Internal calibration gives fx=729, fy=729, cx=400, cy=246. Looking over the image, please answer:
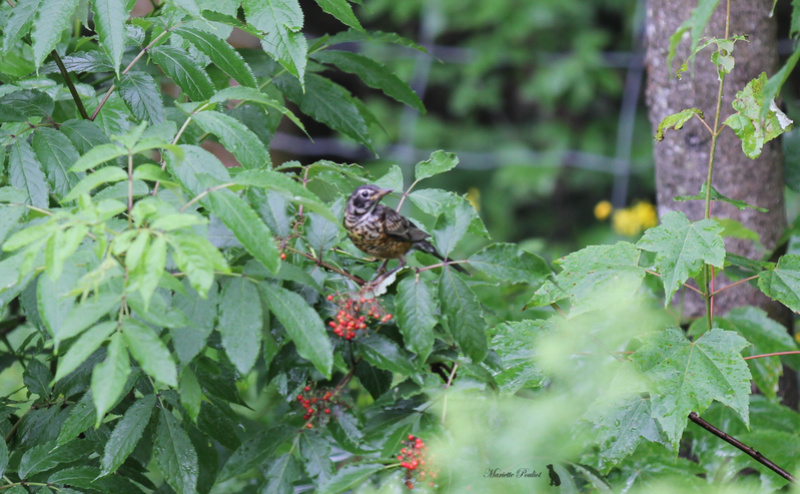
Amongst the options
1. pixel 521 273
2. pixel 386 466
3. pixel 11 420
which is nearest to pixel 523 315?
pixel 521 273

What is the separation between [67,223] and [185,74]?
602 mm

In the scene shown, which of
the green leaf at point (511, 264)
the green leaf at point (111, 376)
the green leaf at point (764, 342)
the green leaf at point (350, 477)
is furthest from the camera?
the green leaf at point (764, 342)

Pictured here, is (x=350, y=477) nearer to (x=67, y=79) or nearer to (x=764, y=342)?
(x=67, y=79)

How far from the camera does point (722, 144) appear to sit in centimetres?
222

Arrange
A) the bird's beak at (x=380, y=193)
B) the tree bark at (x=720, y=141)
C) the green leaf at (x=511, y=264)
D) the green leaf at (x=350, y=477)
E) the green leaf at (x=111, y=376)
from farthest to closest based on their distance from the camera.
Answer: the tree bark at (x=720, y=141) → the bird's beak at (x=380, y=193) → the green leaf at (x=511, y=264) → the green leaf at (x=350, y=477) → the green leaf at (x=111, y=376)

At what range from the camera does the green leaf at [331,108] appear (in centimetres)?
173

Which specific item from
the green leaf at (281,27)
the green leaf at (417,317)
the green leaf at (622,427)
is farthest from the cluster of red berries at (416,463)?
the green leaf at (281,27)

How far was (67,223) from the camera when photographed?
875mm

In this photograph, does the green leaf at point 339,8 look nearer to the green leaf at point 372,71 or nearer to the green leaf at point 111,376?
the green leaf at point 372,71

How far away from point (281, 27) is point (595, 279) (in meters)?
0.72

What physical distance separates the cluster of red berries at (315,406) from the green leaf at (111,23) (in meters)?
0.66

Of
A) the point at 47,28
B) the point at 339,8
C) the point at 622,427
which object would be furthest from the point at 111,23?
the point at 622,427

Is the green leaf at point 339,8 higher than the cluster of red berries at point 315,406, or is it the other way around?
the green leaf at point 339,8

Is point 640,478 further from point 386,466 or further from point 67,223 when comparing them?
point 67,223
